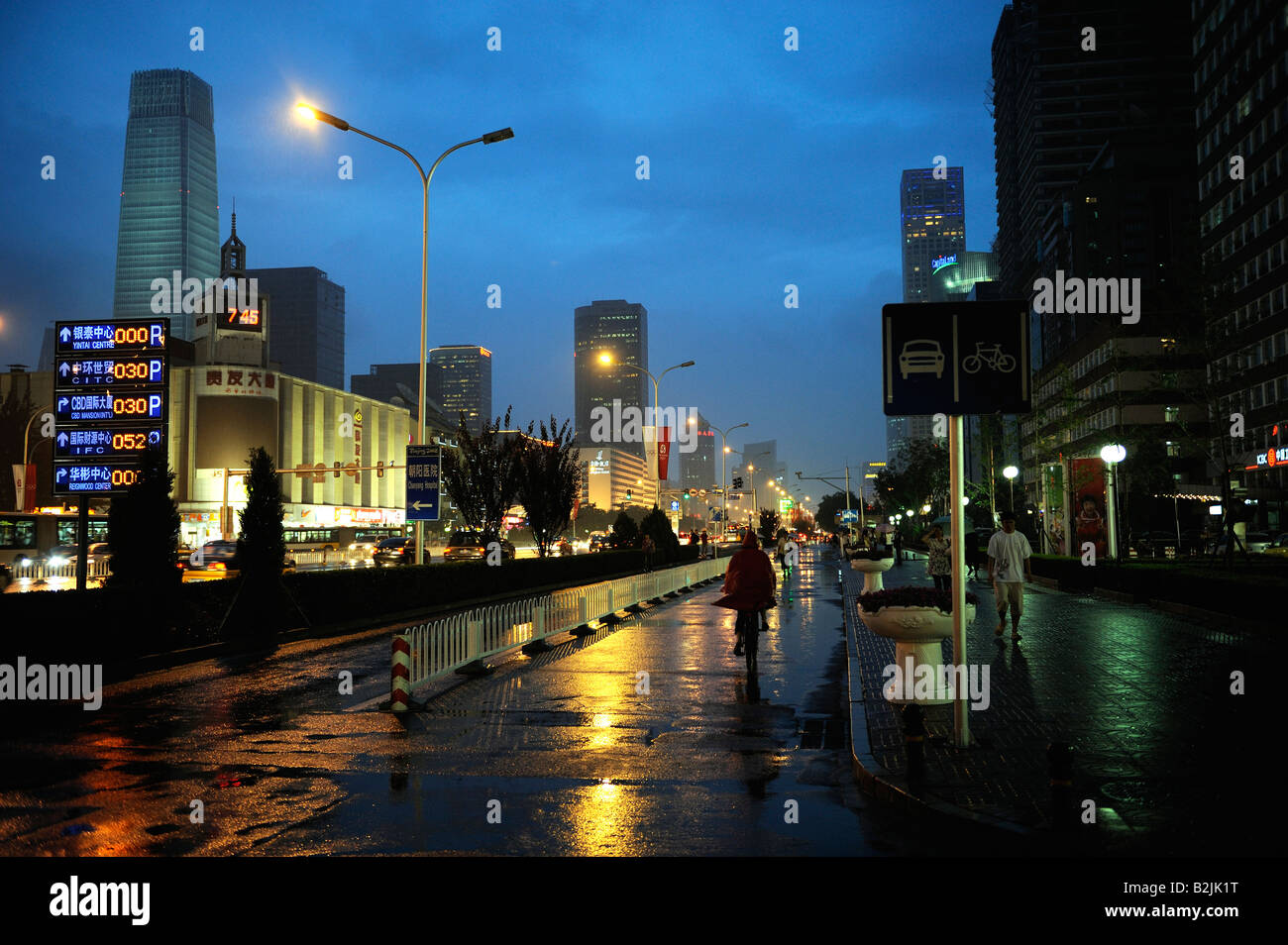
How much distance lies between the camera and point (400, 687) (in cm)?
1088

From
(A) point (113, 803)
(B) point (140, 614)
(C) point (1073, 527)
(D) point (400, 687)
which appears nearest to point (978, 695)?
(D) point (400, 687)

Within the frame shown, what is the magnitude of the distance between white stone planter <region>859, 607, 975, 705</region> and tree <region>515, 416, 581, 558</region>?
93.6ft

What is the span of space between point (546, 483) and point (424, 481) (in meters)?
15.7

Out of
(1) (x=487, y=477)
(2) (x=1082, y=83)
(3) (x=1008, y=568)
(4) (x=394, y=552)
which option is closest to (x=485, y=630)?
(3) (x=1008, y=568)

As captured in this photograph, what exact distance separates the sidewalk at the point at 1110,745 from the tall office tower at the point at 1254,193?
48914mm

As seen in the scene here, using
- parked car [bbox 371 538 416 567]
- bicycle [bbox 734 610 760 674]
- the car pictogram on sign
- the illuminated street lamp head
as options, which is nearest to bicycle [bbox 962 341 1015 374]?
the car pictogram on sign

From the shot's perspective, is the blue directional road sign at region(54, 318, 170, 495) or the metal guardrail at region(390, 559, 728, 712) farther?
the blue directional road sign at region(54, 318, 170, 495)

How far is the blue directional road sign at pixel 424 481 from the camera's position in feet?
77.5

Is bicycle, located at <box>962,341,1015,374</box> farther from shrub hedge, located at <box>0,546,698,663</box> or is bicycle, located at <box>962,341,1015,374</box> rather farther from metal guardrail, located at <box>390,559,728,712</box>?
shrub hedge, located at <box>0,546,698,663</box>

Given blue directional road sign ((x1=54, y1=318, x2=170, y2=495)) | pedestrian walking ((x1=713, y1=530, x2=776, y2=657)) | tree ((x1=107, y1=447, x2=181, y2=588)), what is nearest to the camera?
pedestrian walking ((x1=713, y1=530, x2=776, y2=657))

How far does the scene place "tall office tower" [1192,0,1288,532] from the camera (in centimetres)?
6056
